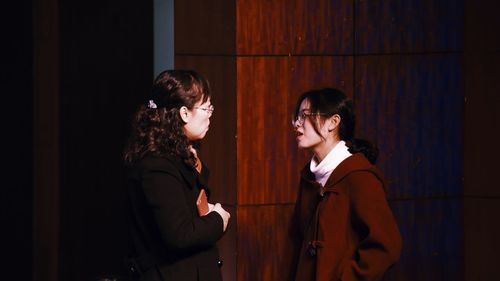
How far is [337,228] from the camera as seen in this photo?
9.39 feet

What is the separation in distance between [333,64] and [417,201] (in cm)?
100

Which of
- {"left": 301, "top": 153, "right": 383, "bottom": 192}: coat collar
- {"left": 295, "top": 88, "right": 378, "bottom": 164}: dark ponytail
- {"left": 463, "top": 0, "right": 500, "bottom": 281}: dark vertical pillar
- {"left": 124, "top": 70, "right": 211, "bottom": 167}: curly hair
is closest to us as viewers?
{"left": 124, "top": 70, "right": 211, "bottom": 167}: curly hair

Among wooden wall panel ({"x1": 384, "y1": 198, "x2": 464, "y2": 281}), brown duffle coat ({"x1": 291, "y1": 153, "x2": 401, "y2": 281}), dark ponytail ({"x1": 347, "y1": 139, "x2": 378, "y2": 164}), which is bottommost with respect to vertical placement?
wooden wall panel ({"x1": 384, "y1": 198, "x2": 464, "y2": 281})

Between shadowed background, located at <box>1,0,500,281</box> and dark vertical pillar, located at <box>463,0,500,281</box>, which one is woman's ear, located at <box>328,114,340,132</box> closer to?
shadowed background, located at <box>1,0,500,281</box>

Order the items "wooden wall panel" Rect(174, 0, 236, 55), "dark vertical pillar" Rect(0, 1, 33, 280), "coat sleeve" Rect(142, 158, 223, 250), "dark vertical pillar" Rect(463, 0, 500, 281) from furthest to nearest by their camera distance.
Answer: "dark vertical pillar" Rect(463, 0, 500, 281) → "dark vertical pillar" Rect(0, 1, 33, 280) → "wooden wall panel" Rect(174, 0, 236, 55) → "coat sleeve" Rect(142, 158, 223, 250)

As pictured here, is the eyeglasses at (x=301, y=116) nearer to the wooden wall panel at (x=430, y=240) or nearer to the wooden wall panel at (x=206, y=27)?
the wooden wall panel at (x=206, y=27)

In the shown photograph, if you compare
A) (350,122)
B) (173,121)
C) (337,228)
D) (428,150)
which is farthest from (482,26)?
(173,121)

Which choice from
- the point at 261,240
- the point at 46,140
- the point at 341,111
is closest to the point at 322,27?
the point at 261,240

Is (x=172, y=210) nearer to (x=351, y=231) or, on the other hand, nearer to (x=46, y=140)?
(x=351, y=231)

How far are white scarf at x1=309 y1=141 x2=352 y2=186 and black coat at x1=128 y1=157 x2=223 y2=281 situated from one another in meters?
0.52

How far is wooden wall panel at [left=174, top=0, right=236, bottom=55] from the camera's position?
431 cm

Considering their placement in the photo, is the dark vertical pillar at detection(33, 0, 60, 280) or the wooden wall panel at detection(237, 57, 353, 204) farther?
the dark vertical pillar at detection(33, 0, 60, 280)

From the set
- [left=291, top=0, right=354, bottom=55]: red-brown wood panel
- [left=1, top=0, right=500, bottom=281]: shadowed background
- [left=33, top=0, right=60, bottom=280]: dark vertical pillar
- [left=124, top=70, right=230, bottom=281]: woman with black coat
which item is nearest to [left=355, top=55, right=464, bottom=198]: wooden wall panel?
[left=1, top=0, right=500, bottom=281]: shadowed background

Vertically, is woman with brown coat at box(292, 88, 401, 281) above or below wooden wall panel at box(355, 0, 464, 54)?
below
